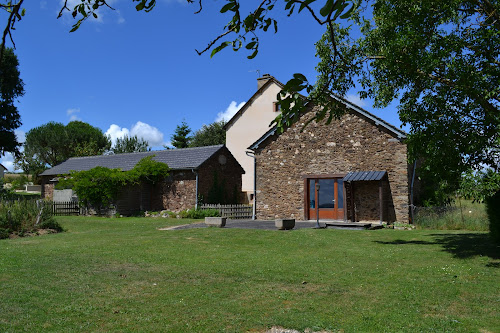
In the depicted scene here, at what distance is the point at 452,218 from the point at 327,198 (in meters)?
6.47

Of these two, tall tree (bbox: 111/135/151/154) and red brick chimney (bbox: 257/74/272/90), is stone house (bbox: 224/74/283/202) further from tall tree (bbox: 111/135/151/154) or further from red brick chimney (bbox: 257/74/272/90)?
tall tree (bbox: 111/135/151/154)

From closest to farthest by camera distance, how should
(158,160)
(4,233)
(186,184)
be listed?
(4,233)
(186,184)
(158,160)

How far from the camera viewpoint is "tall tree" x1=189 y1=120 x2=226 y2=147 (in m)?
57.2

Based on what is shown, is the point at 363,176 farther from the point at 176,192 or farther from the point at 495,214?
the point at 176,192

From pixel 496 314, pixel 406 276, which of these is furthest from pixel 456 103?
pixel 496 314

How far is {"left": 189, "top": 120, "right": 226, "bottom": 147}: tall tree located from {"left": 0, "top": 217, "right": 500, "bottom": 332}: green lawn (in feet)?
144

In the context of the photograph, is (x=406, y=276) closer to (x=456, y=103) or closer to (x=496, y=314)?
(x=496, y=314)

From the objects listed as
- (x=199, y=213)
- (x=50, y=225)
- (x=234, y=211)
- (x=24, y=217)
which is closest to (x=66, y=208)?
(x=199, y=213)

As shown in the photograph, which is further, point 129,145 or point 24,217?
point 129,145

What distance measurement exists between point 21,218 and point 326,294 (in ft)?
48.1

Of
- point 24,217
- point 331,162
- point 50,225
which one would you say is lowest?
point 50,225

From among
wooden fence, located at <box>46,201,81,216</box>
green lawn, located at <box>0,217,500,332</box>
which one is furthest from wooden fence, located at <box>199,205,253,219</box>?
green lawn, located at <box>0,217,500,332</box>

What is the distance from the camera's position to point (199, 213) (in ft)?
86.5

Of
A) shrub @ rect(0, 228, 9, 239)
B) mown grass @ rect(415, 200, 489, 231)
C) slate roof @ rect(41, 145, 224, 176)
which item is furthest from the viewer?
slate roof @ rect(41, 145, 224, 176)
